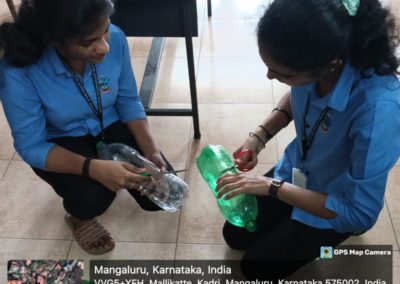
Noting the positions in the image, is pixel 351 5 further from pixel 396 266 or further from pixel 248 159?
pixel 396 266

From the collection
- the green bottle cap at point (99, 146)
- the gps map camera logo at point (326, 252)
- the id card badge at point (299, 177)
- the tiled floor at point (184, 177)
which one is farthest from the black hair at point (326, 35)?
the green bottle cap at point (99, 146)

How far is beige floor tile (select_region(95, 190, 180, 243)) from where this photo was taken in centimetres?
158

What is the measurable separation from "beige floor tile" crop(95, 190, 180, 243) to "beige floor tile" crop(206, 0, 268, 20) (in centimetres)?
161

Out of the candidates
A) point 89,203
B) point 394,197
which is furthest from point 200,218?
point 394,197

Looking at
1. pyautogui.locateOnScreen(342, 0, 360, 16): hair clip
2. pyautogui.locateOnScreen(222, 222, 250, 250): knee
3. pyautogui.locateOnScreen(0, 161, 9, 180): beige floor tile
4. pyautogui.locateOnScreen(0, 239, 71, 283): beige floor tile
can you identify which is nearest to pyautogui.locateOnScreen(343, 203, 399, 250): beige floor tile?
pyautogui.locateOnScreen(222, 222, 250, 250): knee

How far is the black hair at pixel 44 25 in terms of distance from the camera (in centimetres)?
99

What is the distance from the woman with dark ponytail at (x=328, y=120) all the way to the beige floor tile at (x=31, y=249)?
2.43 ft

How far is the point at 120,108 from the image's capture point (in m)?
1.49

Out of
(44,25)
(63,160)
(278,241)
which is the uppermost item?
(44,25)

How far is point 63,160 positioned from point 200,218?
2.01ft

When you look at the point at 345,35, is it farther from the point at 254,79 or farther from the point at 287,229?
the point at 254,79

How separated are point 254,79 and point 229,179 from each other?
4.18 feet

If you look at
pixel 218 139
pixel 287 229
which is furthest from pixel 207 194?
pixel 287 229

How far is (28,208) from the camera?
1.69 meters
